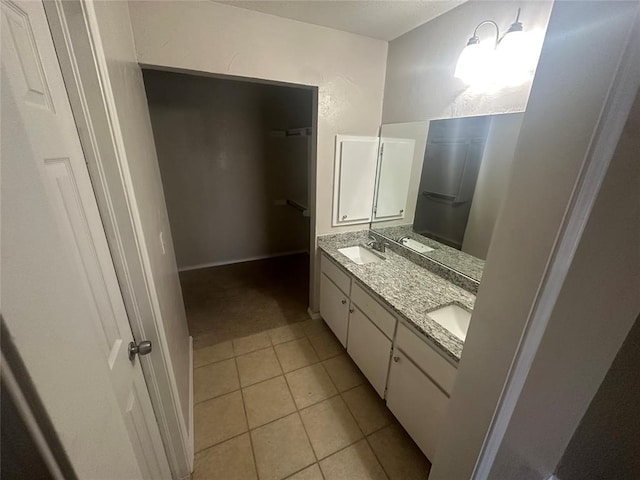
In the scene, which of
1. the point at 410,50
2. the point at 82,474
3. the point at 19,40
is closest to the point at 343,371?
the point at 82,474

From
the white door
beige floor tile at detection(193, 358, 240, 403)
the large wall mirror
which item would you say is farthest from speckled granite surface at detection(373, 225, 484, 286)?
beige floor tile at detection(193, 358, 240, 403)

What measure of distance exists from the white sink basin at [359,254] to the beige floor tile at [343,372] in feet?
2.59

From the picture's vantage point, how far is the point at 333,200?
6.87 feet

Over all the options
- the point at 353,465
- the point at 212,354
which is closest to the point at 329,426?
the point at 353,465

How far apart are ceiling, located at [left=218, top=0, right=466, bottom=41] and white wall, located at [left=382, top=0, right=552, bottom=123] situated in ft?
0.24

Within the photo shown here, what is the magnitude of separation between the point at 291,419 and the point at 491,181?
5.98 feet

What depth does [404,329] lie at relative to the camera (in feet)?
4.12

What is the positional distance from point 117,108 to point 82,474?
0.91 meters

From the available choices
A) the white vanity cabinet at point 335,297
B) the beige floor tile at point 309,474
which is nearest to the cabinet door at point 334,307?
the white vanity cabinet at point 335,297

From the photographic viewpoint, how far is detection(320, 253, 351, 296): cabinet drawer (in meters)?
1.77

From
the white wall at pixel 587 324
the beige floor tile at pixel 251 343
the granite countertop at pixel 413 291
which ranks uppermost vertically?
the white wall at pixel 587 324

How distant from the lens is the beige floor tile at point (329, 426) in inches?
54.1

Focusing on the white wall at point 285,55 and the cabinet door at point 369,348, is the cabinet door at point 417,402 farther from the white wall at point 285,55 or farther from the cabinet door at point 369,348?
the white wall at point 285,55

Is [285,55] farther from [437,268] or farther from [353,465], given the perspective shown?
[353,465]
